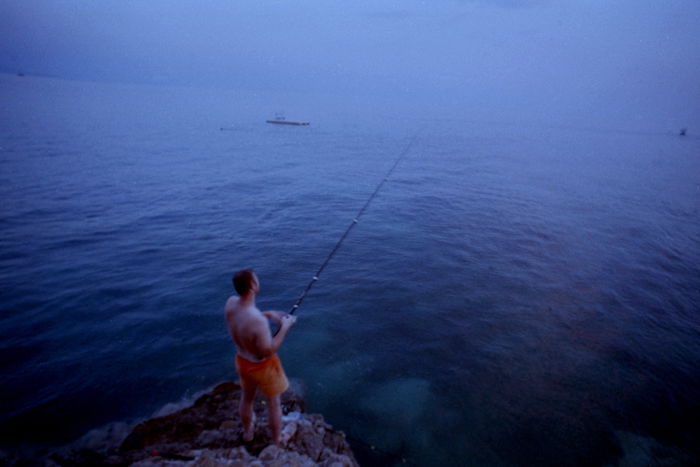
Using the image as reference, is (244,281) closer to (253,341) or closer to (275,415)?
(253,341)

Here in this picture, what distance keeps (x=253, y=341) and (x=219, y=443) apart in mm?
1878

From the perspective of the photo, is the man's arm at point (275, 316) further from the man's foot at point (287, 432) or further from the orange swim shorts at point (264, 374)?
the man's foot at point (287, 432)

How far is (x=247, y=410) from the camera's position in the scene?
386 centimetres

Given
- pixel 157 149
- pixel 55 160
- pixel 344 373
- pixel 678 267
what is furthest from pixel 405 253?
pixel 157 149

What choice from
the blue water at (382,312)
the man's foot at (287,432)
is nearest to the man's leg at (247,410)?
the man's foot at (287,432)

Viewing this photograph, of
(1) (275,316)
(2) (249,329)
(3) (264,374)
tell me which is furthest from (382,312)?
(2) (249,329)

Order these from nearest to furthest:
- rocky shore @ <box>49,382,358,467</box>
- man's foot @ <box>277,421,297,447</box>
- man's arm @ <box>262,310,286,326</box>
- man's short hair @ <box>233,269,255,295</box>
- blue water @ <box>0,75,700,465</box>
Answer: man's short hair @ <box>233,269,255,295</box> → man's arm @ <box>262,310,286,326</box> → rocky shore @ <box>49,382,358,467</box> → man's foot @ <box>277,421,297,447</box> → blue water @ <box>0,75,700,465</box>

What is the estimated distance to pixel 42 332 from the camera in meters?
6.80

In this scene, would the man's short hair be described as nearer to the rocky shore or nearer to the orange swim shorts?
the orange swim shorts

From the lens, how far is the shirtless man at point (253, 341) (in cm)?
322

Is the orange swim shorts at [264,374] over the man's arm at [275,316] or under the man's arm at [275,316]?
under

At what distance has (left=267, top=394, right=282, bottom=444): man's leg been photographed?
3662 millimetres

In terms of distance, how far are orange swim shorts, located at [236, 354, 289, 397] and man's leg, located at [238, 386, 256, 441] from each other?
0.10m

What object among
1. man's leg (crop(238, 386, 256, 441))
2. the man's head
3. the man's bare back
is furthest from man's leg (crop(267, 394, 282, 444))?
the man's head
